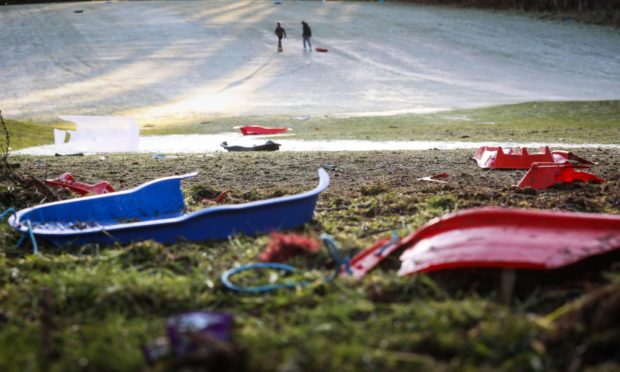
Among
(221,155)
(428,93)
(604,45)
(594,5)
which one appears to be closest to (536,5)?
(594,5)

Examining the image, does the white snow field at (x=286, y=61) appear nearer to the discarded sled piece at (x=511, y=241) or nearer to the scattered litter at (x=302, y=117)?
the scattered litter at (x=302, y=117)

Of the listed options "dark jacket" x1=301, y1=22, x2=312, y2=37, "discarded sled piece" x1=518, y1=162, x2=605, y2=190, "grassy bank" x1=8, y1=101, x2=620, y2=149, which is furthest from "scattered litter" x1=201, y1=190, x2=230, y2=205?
"dark jacket" x1=301, y1=22, x2=312, y2=37

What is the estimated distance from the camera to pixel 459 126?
15.6m

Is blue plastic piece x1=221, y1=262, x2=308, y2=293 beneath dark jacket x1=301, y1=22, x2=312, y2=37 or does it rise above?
beneath

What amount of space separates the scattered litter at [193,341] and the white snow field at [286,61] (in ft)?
55.4

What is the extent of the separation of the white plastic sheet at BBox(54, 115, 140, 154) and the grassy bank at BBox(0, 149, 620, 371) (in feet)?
24.0

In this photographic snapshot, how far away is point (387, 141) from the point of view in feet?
41.9

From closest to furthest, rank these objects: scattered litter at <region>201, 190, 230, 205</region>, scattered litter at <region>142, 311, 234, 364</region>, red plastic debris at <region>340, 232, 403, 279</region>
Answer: scattered litter at <region>142, 311, 234, 364</region> → red plastic debris at <region>340, 232, 403, 279</region> → scattered litter at <region>201, 190, 230, 205</region>

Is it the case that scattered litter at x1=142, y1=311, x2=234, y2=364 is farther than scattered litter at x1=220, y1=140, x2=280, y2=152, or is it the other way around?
→ scattered litter at x1=220, y1=140, x2=280, y2=152

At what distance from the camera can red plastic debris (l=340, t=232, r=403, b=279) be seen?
3885 millimetres

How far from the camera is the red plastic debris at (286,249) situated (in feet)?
13.7

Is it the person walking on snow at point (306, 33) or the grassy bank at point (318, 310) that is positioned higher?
the person walking on snow at point (306, 33)

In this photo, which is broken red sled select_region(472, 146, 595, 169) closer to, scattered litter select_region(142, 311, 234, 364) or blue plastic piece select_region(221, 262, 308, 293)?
blue plastic piece select_region(221, 262, 308, 293)

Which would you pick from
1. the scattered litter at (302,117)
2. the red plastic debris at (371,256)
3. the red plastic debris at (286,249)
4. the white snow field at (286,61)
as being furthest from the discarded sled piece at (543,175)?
the white snow field at (286,61)
